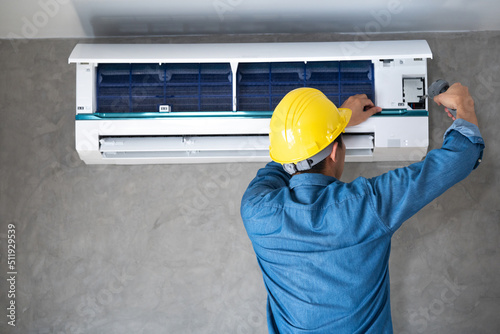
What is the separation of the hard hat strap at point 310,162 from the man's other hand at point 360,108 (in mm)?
423

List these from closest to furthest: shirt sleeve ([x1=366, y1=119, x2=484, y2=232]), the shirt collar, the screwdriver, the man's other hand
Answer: shirt sleeve ([x1=366, y1=119, x2=484, y2=232])
the shirt collar
the screwdriver
the man's other hand

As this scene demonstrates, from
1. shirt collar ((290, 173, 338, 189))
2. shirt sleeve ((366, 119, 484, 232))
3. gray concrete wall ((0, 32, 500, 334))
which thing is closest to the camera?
shirt sleeve ((366, 119, 484, 232))

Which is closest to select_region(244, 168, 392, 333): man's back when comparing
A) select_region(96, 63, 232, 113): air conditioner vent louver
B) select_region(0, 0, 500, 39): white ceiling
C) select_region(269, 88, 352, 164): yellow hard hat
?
select_region(269, 88, 352, 164): yellow hard hat

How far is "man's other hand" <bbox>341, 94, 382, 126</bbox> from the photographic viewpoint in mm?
1767

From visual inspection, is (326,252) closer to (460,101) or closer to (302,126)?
(302,126)

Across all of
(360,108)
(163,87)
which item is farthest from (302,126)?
(163,87)

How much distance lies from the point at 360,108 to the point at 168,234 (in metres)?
1.00

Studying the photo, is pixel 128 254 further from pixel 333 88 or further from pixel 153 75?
pixel 333 88

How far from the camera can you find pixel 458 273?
202 cm

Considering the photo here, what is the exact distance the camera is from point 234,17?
6.42ft

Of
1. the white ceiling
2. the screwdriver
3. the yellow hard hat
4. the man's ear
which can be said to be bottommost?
the man's ear

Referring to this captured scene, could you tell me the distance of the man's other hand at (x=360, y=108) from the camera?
177cm

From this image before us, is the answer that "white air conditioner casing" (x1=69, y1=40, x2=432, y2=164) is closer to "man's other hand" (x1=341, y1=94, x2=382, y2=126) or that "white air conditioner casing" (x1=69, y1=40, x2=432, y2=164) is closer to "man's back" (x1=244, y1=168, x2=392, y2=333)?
"man's other hand" (x1=341, y1=94, x2=382, y2=126)

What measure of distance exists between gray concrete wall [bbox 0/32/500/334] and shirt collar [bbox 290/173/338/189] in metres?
0.76
